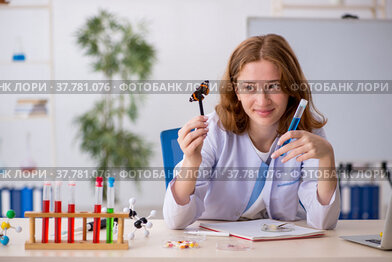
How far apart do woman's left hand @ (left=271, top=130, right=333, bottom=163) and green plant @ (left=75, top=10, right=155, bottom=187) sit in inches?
114

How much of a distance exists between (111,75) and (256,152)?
9.01 feet

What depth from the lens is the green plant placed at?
4.08 m

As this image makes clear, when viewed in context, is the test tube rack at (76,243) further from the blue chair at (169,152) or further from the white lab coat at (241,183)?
the blue chair at (169,152)

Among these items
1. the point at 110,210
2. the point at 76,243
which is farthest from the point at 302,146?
the point at 76,243

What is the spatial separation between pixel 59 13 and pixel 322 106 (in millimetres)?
2810

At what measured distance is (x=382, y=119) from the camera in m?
3.38

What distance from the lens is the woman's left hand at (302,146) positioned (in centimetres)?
126

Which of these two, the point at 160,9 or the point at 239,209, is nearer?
the point at 239,209

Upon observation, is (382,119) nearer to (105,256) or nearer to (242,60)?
(242,60)

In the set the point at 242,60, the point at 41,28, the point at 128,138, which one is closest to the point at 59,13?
the point at 41,28

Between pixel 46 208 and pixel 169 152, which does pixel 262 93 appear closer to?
pixel 169 152

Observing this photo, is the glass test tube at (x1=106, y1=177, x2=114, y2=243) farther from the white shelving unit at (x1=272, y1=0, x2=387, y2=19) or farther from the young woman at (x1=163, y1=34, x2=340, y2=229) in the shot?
the white shelving unit at (x1=272, y1=0, x2=387, y2=19)

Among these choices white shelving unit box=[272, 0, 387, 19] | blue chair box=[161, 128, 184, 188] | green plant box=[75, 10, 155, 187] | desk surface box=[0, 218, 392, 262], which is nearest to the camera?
desk surface box=[0, 218, 392, 262]

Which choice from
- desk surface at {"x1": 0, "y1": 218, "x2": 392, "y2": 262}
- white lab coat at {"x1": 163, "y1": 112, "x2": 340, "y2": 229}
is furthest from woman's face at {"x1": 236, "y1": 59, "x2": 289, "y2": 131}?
desk surface at {"x1": 0, "y1": 218, "x2": 392, "y2": 262}
